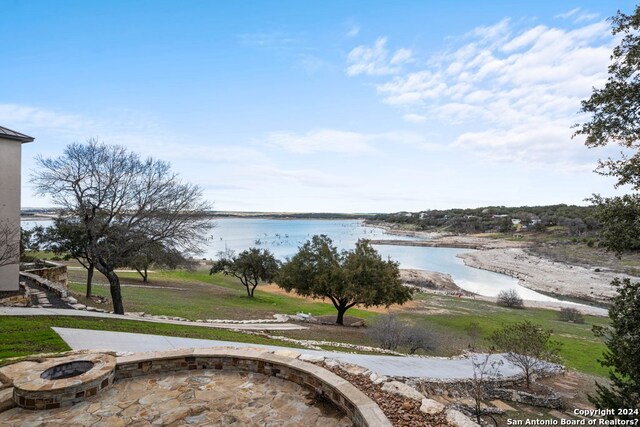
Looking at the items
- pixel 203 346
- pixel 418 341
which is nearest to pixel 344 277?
pixel 418 341

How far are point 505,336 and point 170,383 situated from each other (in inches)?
447

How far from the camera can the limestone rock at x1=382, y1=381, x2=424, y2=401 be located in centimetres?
578

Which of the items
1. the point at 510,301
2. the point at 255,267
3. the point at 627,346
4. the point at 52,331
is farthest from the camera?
the point at 510,301

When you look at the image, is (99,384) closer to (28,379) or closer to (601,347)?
(28,379)

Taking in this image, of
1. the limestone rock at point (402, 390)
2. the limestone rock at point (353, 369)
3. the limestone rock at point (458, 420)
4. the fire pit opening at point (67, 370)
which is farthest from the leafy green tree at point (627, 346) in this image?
the fire pit opening at point (67, 370)

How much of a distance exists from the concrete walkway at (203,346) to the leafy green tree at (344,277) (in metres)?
8.47

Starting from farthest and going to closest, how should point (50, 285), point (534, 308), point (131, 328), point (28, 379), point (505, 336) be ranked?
point (534, 308)
point (50, 285)
point (505, 336)
point (131, 328)
point (28, 379)

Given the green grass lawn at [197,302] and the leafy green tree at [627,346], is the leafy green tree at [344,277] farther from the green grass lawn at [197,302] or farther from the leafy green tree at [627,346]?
the leafy green tree at [627,346]

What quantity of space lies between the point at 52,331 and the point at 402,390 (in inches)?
368

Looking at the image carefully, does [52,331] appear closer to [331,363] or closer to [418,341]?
[331,363]

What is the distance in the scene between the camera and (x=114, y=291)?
15148mm

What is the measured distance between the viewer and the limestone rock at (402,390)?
18.9 ft

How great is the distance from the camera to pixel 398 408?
210 inches

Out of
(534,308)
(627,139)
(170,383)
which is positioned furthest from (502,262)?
(170,383)
